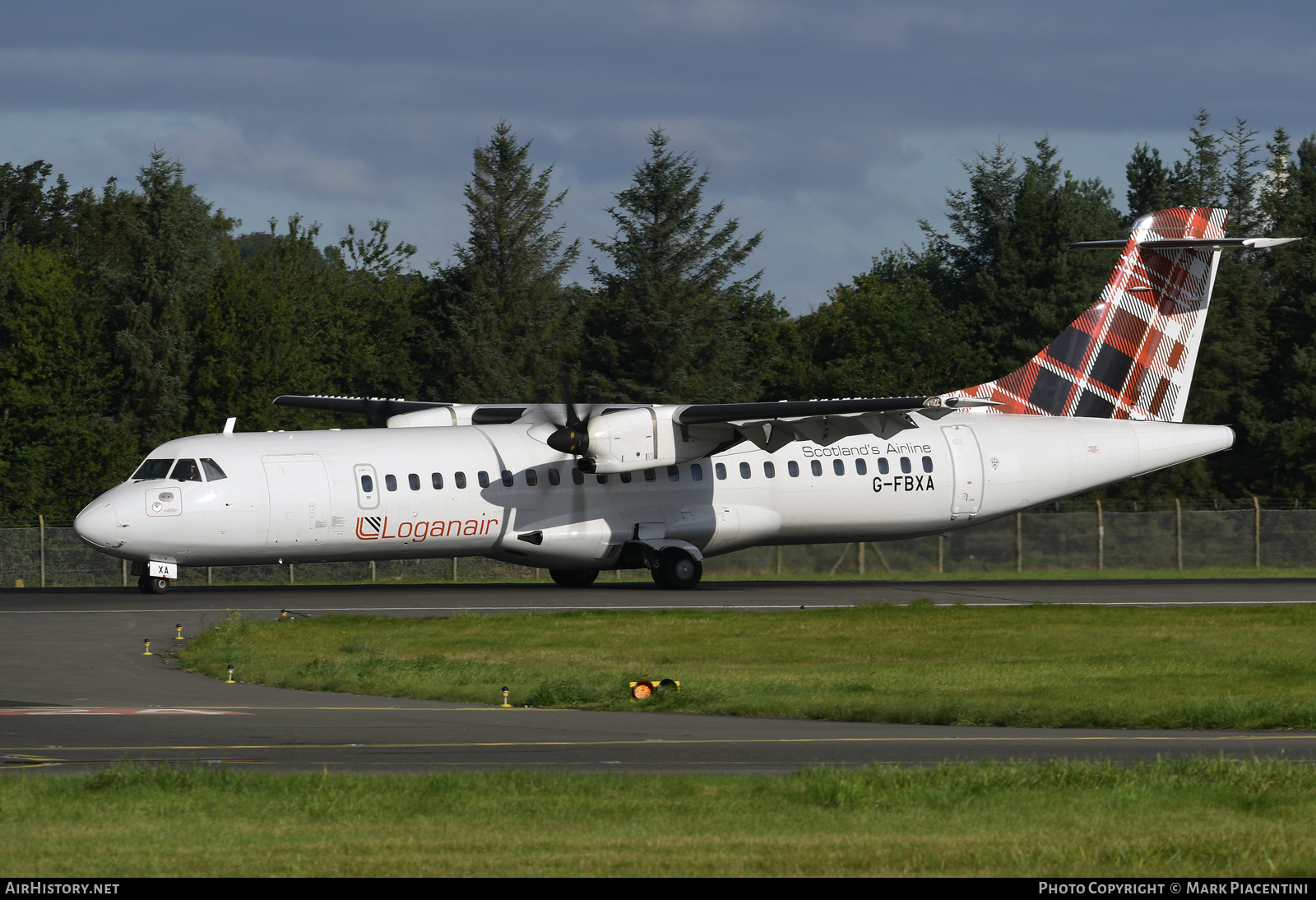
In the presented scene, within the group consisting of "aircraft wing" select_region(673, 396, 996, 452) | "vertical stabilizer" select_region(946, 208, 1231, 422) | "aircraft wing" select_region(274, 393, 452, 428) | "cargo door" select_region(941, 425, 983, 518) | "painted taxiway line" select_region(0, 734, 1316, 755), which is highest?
"vertical stabilizer" select_region(946, 208, 1231, 422)

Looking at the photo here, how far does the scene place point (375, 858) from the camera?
8.59 m

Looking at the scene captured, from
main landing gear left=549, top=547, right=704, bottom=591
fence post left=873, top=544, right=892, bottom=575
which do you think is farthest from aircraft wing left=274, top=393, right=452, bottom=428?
fence post left=873, top=544, right=892, bottom=575

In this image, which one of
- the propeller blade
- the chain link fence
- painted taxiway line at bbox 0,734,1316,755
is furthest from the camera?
the chain link fence

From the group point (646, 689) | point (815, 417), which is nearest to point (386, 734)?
point (646, 689)

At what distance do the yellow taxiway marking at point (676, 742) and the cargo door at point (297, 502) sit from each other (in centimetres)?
1494

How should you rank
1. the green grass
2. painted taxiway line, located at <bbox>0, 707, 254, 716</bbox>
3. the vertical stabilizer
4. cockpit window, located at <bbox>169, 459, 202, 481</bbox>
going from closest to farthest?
painted taxiway line, located at <bbox>0, 707, 254, 716</bbox>, the green grass, cockpit window, located at <bbox>169, 459, 202, 481</bbox>, the vertical stabilizer

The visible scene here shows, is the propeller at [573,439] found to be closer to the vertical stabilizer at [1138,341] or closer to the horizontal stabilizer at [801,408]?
the horizontal stabilizer at [801,408]

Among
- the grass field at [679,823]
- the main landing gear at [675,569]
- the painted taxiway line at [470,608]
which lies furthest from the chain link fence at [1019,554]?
the grass field at [679,823]

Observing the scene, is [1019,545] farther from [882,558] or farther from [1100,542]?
[882,558]

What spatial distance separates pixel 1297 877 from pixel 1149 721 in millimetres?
6883

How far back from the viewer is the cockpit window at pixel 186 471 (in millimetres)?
27141

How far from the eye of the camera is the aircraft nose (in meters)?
26.3

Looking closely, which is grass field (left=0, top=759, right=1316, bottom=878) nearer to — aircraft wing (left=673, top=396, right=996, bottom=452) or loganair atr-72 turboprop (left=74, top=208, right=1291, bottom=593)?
aircraft wing (left=673, top=396, right=996, bottom=452)

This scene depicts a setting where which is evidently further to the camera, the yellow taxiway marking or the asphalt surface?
the yellow taxiway marking
